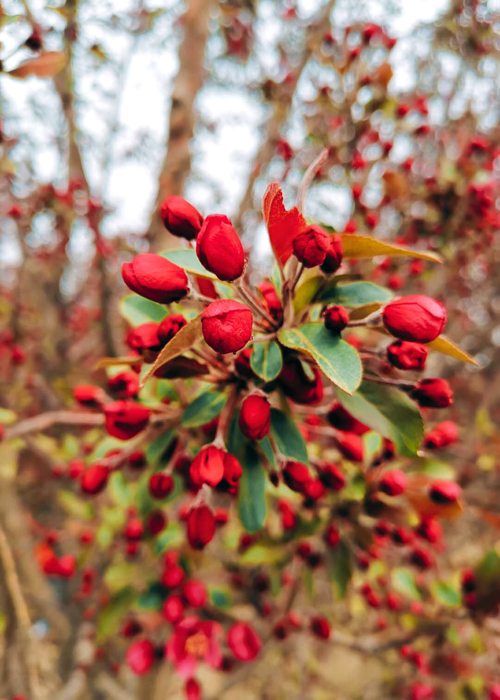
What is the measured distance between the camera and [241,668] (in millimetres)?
2301

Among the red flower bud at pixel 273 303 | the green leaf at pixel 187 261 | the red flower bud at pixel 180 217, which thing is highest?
the red flower bud at pixel 180 217

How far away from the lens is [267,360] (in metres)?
0.83

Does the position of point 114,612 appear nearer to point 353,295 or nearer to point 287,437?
point 287,437

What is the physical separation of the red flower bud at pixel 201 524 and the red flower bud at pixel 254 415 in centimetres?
21

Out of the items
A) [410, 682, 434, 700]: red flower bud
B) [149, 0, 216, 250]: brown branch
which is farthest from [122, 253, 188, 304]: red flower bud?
[410, 682, 434, 700]: red flower bud

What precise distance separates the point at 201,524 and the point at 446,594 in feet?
4.54

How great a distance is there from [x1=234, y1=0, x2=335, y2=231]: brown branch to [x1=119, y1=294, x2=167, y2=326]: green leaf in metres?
1.96

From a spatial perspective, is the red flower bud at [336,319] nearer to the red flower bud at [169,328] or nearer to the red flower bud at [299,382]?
the red flower bud at [299,382]

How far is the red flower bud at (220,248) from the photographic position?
2.23 feet

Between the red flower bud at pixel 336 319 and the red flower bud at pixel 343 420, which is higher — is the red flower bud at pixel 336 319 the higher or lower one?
the higher one

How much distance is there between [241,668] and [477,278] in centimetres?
342

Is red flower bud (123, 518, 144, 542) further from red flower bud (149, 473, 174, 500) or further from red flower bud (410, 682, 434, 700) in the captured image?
red flower bud (410, 682, 434, 700)

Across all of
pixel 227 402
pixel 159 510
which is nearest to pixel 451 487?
pixel 227 402

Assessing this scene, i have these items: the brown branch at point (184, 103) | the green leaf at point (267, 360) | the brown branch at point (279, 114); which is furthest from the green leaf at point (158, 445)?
the brown branch at point (279, 114)
